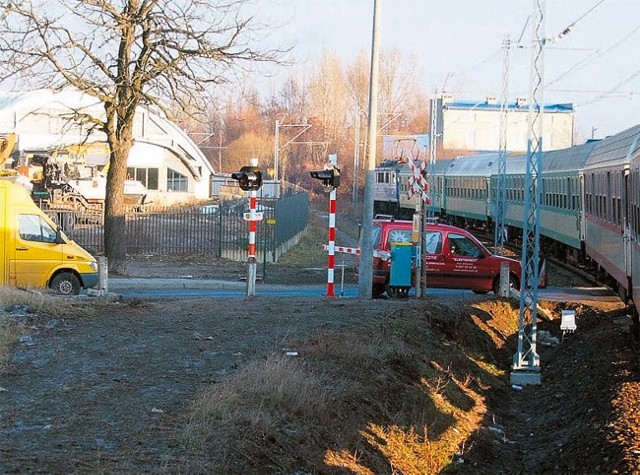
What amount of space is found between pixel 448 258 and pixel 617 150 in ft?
15.1

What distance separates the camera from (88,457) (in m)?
6.99

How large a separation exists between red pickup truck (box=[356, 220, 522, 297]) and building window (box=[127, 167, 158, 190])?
173 feet

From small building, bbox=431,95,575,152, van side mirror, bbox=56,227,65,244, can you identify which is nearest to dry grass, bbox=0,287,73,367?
van side mirror, bbox=56,227,65,244

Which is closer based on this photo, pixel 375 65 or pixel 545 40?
pixel 545 40

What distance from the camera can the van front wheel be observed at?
877 inches

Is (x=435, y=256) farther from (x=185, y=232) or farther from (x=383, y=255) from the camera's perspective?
(x=185, y=232)

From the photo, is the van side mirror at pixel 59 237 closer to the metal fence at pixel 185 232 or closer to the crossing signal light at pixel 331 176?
the crossing signal light at pixel 331 176

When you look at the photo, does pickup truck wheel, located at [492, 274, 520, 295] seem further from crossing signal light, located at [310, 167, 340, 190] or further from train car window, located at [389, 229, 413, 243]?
crossing signal light, located at [310, 167, 340, 190]

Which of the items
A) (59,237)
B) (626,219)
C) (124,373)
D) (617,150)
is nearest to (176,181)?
(59,237)

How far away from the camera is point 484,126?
3996 inches

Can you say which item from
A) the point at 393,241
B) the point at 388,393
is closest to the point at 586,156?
the point at 393,241

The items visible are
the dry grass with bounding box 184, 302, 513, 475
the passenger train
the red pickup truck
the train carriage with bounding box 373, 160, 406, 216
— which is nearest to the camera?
the dry grass with bounding box 184, 302, 513, 475

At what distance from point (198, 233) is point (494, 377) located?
73.1 ft

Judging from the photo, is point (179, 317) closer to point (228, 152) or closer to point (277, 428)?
point (277, 428)
